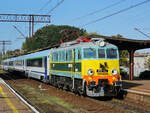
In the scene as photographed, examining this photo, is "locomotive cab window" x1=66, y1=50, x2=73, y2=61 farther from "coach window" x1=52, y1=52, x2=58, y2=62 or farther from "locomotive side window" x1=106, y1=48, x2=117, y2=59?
"coach window" x1=52, y1=52, x2=58, y2=62

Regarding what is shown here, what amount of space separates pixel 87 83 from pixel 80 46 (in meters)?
2.36

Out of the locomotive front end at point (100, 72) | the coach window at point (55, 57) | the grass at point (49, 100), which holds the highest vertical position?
the coach window at point (55, 57)

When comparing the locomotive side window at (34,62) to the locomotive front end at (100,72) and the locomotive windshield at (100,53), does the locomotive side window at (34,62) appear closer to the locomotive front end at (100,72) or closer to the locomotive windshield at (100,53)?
the locomotive windshield at (100,53)

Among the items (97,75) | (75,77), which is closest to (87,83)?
(97,75)

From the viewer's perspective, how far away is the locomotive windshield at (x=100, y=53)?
13.7 m

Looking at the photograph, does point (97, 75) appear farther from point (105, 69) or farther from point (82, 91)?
point (82, 91)

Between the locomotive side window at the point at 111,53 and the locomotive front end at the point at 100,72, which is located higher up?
the locomotive side window at the point at 111,53

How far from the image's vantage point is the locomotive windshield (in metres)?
13.7

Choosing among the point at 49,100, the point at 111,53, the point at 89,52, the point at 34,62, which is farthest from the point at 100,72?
the point at 34,62

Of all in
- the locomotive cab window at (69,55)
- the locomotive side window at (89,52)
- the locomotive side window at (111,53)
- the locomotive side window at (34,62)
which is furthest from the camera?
the locomotive side window at (34,62)

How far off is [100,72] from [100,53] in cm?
121

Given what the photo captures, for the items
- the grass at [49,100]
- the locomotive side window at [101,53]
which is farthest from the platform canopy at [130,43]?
the grass at [49,100]

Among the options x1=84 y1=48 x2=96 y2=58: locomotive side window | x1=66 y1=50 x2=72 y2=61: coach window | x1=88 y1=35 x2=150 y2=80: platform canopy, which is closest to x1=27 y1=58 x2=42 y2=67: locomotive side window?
x1=88 y1=35 x2=150 y2=80: platform canopy

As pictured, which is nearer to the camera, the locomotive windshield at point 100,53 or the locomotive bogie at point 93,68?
the locomotive bogie at point 93,68
